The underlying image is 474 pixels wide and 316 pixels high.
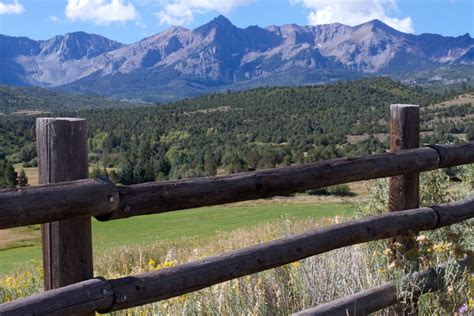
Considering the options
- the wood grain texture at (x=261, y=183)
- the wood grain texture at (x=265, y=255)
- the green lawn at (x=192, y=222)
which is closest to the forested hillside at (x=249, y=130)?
the green lawn at (x=192, y=222)

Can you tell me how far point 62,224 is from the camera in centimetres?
319

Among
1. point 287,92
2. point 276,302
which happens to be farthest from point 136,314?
point 287,92

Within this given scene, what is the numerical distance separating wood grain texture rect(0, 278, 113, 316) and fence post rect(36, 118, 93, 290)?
12 centimetres

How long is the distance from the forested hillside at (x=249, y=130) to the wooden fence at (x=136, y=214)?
50.2 meters

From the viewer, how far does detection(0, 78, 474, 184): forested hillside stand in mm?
63959

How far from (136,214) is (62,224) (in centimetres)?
39

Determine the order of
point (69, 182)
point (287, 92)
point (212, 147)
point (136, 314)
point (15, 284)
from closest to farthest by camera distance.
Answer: point (69, 182)
point (136, 314)
point (15, 284)
point (212, 147)
point (287, 92)

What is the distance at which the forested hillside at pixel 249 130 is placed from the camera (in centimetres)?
6396

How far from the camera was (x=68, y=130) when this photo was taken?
322 centimetres

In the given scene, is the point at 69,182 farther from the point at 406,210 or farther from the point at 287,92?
the point at 287,92

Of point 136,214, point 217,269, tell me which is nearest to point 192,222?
point 217,269

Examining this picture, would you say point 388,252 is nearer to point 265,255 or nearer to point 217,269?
point 265,255

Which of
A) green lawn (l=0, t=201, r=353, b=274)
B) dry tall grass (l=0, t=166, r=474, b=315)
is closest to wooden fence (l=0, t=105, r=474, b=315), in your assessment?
dry tall grass (l=0, t=166, r=474, b=315)

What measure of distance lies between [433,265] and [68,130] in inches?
127
